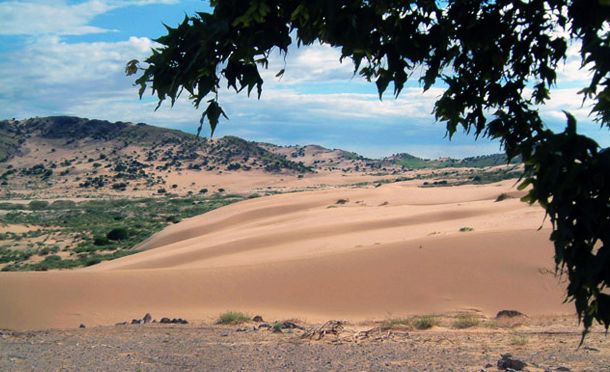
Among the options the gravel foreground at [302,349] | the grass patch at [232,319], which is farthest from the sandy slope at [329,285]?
the gravel foreground at [302,349]

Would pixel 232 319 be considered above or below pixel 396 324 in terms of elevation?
below

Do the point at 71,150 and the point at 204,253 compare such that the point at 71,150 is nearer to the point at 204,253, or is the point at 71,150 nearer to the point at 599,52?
the point at 204,253

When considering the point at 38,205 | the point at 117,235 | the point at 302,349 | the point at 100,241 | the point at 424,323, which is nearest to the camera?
the point at 302,349

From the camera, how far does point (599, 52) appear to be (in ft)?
9.89

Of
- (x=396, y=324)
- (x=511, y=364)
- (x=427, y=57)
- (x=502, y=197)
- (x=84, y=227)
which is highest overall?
(x=427, y=57)

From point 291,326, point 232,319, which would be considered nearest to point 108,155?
point 232,319

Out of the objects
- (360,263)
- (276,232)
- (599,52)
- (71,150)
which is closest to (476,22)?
(599,52)

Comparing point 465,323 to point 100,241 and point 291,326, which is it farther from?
point 100,241

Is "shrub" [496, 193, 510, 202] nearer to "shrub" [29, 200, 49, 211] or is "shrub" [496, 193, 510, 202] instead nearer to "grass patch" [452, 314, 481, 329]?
"grass patch" [452, 314, 481, 329]

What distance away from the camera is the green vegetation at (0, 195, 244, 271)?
109 ft

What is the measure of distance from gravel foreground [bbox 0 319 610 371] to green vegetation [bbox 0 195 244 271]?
20.1 metres

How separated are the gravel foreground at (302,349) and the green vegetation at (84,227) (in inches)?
793

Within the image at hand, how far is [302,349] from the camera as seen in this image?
9.84 metres

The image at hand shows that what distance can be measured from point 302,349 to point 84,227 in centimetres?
4063
